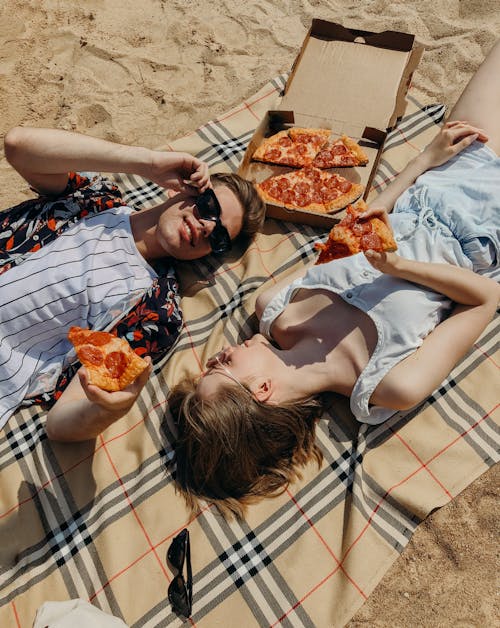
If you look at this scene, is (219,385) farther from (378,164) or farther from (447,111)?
(447,111)

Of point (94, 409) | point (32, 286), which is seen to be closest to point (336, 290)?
point (94, 409)

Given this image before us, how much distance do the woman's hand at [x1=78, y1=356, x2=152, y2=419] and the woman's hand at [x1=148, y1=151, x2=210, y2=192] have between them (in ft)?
5.25

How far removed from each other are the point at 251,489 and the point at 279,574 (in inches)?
20.5

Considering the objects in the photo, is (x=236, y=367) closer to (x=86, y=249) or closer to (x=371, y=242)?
(x=371, y=242)

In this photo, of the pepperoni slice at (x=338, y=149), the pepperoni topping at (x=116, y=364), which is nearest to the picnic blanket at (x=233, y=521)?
the pepperoni topping at (x=116, y=364)

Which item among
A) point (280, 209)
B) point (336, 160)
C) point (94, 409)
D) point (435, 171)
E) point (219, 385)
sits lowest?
point (94, 409)

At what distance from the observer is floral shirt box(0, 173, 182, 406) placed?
12.7 ft

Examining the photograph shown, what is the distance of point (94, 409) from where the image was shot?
328cm

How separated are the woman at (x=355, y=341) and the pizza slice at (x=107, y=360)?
0.49 m

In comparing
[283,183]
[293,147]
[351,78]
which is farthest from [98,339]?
[351,78]

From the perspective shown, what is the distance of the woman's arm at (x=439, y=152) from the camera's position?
13.2ft

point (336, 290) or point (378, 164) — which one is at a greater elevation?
point (378, 164)

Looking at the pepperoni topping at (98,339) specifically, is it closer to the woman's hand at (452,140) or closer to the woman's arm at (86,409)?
the woman's arm at (86,409)

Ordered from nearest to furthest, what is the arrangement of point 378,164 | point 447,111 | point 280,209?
1. point 280,209
2. point 378,164
3. point 447,111
